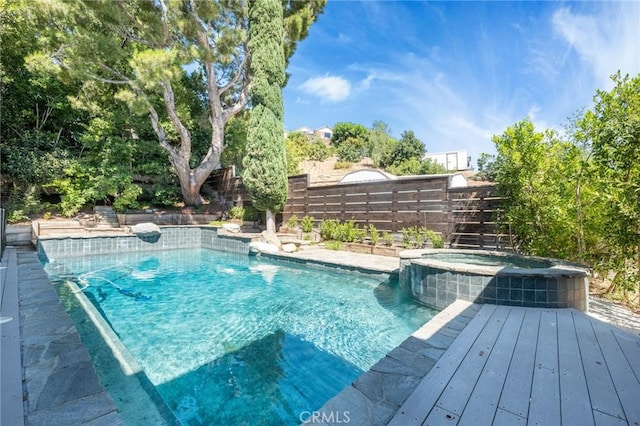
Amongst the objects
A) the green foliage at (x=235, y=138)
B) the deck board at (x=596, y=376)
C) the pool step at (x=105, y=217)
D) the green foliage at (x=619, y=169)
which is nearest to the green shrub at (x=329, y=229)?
the green foliage at (x=235, y=138)

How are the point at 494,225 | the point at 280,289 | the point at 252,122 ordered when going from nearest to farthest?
1. the point at 280,289
2. the point at 494,225
3. the point at 252,122

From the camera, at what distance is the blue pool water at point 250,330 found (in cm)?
234

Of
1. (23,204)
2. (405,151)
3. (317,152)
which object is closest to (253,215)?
(23,204)

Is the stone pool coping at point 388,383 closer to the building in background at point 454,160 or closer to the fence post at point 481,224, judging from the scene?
the fence post at point 481,224

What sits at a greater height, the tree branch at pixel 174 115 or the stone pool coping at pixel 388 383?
the tree branch at pixel 174 115

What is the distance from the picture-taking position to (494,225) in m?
6.16

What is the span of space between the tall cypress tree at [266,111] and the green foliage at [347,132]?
950 inches

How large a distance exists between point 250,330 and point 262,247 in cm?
460

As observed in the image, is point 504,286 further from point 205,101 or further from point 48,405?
point 205,101

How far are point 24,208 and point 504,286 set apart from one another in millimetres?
14114

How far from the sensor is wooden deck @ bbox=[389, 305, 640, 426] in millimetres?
1534

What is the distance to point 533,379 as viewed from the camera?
187cm

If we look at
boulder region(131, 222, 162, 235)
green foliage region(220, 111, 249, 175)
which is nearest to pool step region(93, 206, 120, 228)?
boulder region(131, 222, 162, 235)

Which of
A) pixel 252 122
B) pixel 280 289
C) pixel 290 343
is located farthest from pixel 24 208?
pixel 290 343
